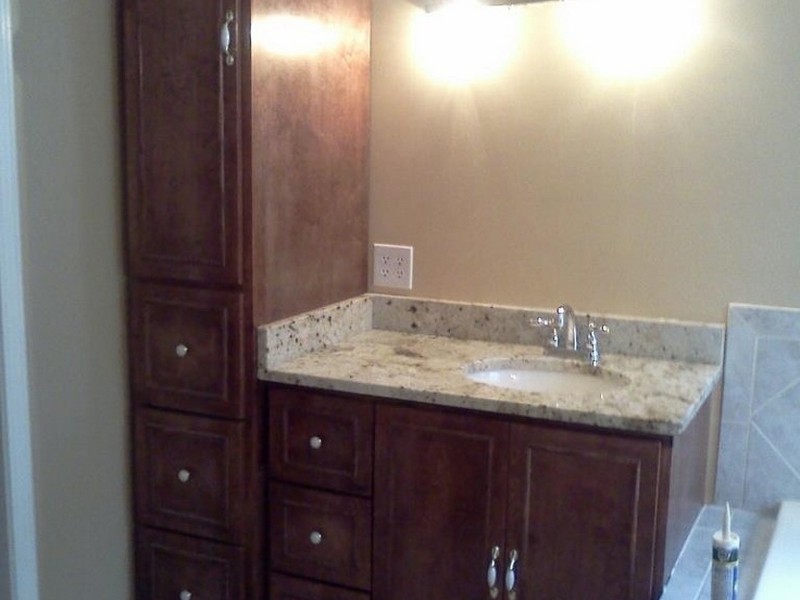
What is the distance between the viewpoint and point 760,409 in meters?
1.96

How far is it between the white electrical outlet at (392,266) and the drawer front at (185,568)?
0.76 m

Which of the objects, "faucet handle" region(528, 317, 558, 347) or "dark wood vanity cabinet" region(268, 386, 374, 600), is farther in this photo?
"faucet handle" region(528, 317, 558, 347)

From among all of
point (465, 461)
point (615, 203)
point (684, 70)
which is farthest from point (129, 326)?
point (684, 70)

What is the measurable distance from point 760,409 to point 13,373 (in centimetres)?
159

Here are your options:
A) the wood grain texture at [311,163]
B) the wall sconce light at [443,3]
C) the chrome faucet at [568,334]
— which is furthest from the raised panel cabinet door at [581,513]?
the wall sconce light at [443,3]

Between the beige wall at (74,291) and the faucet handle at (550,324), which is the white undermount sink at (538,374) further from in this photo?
the beige wall at (74,291)

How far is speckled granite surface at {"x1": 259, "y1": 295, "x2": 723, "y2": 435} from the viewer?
164 cm

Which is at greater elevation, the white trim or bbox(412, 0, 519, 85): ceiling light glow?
bbox(412, 0, 519, 85): ceiling light glow

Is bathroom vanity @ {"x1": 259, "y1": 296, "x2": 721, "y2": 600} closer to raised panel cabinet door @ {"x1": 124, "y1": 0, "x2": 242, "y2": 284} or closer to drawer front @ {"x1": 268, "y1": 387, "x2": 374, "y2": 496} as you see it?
drawer front @ {"x1": 268, "y1": 387, "x2": 374, "y2": 496}

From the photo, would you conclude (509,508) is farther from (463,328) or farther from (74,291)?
(74,291)

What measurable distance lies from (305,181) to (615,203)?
27.9 inches

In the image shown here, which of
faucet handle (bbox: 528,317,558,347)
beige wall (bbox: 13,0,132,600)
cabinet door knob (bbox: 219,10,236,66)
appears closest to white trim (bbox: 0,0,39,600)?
beige wall (bbox: 13,0,132,600)

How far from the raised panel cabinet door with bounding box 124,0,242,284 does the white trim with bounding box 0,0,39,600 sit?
247 millimetres

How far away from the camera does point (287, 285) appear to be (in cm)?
197
